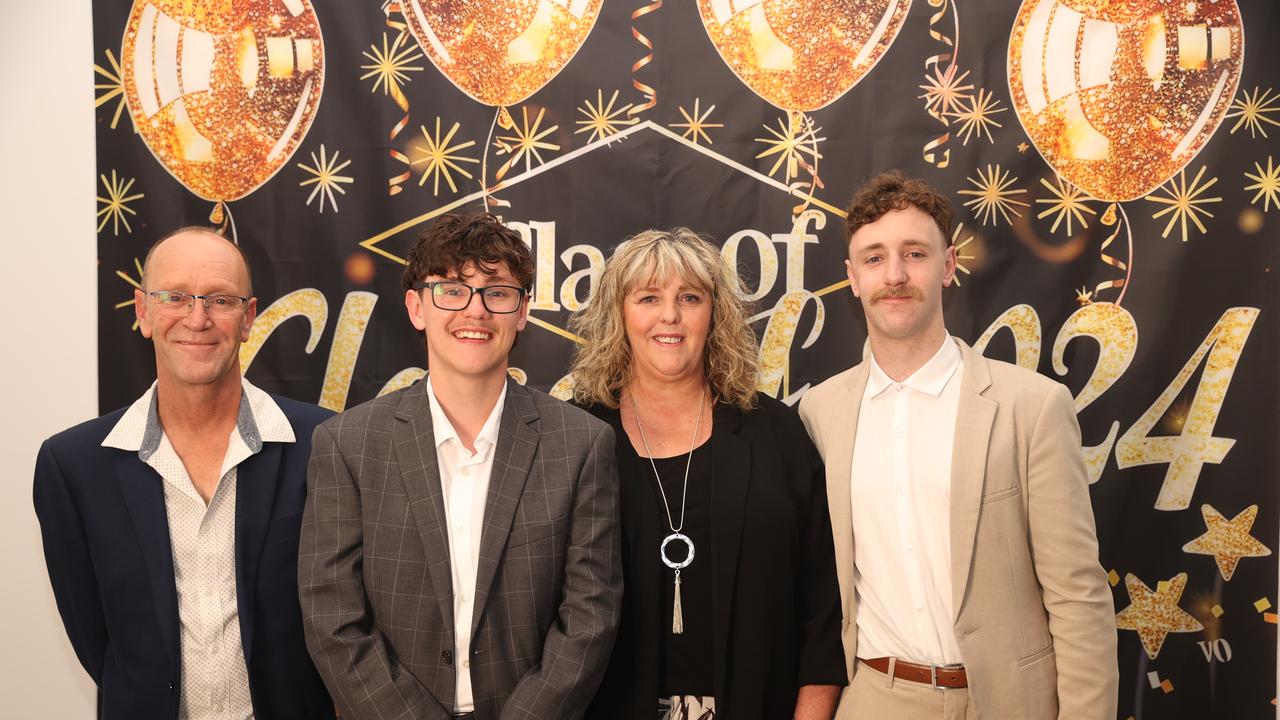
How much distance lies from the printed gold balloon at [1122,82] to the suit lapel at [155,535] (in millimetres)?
2829

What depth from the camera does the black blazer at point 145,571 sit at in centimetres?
198

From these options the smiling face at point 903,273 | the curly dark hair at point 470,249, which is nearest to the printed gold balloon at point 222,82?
the curly dark hair at point 470,249

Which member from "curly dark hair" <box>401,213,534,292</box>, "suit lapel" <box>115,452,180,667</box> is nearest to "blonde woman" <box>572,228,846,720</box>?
"curly dark hair" <box>401,213,534,292</box>

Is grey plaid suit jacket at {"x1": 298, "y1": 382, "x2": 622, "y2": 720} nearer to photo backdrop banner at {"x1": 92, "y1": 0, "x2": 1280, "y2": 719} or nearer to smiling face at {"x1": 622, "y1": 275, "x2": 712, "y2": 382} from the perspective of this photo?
smiling face at {"x1": 622, "y1": 275, "x2": 712, "y2": 382}

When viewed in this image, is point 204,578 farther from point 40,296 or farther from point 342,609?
point 40,296

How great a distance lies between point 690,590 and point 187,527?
3.95ft

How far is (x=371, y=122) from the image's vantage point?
9.89ft

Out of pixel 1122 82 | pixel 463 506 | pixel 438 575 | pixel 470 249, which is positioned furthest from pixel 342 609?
pixel 1122 82

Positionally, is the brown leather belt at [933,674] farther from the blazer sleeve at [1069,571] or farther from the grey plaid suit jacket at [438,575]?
the grey plaid suit jacket at [438,575]

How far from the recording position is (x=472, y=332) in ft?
6.52

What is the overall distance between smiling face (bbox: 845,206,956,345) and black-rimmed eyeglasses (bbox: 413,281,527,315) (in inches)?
34.9

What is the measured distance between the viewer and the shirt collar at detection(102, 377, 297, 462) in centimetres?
206

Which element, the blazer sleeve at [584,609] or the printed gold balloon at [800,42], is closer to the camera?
the blazer sleeve at [584,609]

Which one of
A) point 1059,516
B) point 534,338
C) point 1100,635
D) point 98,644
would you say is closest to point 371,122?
point 534,338
